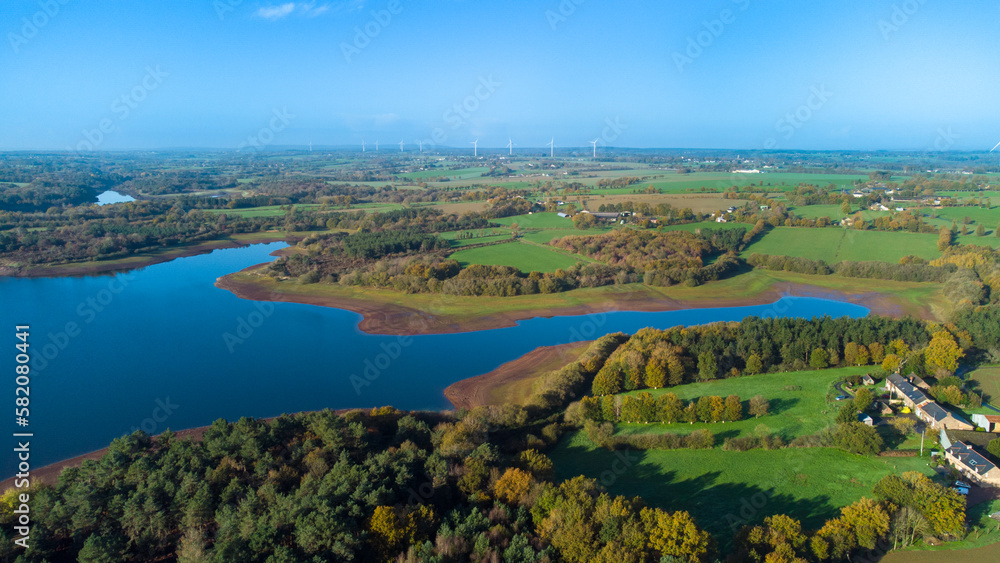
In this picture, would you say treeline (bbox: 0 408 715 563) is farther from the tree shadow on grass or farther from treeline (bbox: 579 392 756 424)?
treeline (bbox: 579 392 756 424)

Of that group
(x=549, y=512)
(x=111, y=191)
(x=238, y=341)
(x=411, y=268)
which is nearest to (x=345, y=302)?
(x=411, y=268)

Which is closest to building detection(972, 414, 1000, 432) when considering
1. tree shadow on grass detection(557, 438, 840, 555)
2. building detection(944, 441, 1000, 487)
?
building detection(944, 441, 1000, 487)

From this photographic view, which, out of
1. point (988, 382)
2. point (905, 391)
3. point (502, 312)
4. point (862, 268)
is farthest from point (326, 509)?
point (862, 268)

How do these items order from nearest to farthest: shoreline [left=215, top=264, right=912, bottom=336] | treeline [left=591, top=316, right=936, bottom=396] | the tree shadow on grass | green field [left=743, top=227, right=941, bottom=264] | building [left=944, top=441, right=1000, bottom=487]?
1. the tree shadow on grass
2. building [left=944, top=441, right=1000, bottom=487]
3. treeline [left=591, top=316, right=936, bottom=396]
4. shoreline [left=215, top=264, right=912, bottom=336]
5. green field [left=743, top=227, right=941, bottom=264]

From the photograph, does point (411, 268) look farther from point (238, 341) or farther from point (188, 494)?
Result: point (188, 494)

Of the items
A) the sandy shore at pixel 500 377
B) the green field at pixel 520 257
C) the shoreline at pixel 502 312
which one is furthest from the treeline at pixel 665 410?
the green field at pixel 520 257

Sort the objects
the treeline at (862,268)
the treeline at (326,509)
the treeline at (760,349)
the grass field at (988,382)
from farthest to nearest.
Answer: the treeline at (862,268), the treeline at (760,349), the grass field at (988,382), the treeline at (326,509)

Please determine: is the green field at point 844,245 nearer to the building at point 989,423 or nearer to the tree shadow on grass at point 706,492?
the building at point 989,423
